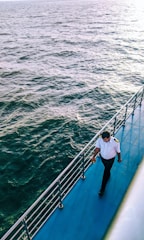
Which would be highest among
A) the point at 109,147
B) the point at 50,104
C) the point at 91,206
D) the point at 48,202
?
the point at 109,147

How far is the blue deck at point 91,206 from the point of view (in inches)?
233

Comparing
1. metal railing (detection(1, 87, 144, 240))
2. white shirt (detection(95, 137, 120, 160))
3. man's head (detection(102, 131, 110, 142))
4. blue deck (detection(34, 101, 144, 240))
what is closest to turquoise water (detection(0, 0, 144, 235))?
metal railing (detection(1, 87, 144, 240))

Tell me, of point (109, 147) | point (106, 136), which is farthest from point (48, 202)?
point (106, 136)

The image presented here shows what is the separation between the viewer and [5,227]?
907 centimetres

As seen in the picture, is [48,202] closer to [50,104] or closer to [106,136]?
[106,136]

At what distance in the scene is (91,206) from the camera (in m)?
6.61

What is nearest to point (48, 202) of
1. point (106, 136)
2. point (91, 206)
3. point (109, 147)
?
point (91, 206)

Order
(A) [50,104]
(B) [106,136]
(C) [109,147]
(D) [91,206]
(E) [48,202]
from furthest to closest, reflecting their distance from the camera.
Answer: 1. (A) [50,104]
2. (E) [48,202]
3. (D) [91,206]
4. (C) [109,147]
5. (B) [106,136]

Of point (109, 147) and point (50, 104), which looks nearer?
point (109, 147)

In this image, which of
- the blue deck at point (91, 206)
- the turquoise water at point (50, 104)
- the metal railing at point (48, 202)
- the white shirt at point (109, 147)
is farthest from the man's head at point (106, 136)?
the turquoise water at point (50, 104)

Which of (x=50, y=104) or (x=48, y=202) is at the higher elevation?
(x=48, y=202)

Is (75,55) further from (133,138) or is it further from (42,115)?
(133,138)

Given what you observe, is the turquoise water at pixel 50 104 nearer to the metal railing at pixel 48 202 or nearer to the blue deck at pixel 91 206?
the metal railing at pixel 48 202

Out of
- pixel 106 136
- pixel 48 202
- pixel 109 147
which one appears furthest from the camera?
pixel 48 202
